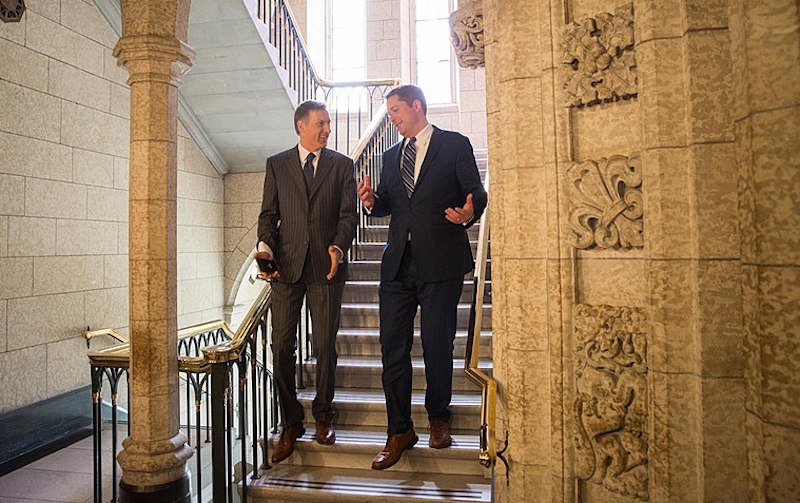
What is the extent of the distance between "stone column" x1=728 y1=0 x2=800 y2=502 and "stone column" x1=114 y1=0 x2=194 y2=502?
2.48 metres

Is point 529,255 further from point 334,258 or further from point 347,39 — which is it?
point 347,39

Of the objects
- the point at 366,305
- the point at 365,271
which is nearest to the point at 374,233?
the point at 365,271

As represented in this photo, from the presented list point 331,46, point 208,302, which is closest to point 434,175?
point 208,302

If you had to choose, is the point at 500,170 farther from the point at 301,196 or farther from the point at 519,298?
the point at 301,196

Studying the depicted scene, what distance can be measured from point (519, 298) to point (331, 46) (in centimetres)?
857

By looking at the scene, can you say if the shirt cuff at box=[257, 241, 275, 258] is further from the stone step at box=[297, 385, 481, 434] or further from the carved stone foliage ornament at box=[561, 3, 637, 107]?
the carved stone foliage ornament at box=[561, 3, 637, 107]

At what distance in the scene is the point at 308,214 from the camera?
2.61 meters

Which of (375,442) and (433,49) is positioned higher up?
(433,49)

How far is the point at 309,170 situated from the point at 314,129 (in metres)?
0.19

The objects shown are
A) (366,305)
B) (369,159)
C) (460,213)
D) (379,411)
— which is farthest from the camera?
(369,159)

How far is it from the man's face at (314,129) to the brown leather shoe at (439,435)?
141 cm

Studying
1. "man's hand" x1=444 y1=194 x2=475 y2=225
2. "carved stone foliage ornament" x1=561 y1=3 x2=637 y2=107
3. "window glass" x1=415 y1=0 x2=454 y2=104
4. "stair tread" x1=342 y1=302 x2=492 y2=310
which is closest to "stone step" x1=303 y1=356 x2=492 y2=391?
"stair tread" x1=342 y1=302 x2=492 y2=310

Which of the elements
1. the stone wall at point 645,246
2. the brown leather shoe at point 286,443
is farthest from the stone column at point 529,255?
the brown leather shoe at point 286,443

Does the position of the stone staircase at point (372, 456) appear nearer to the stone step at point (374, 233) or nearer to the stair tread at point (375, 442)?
the stair tread at point (375, 442)
